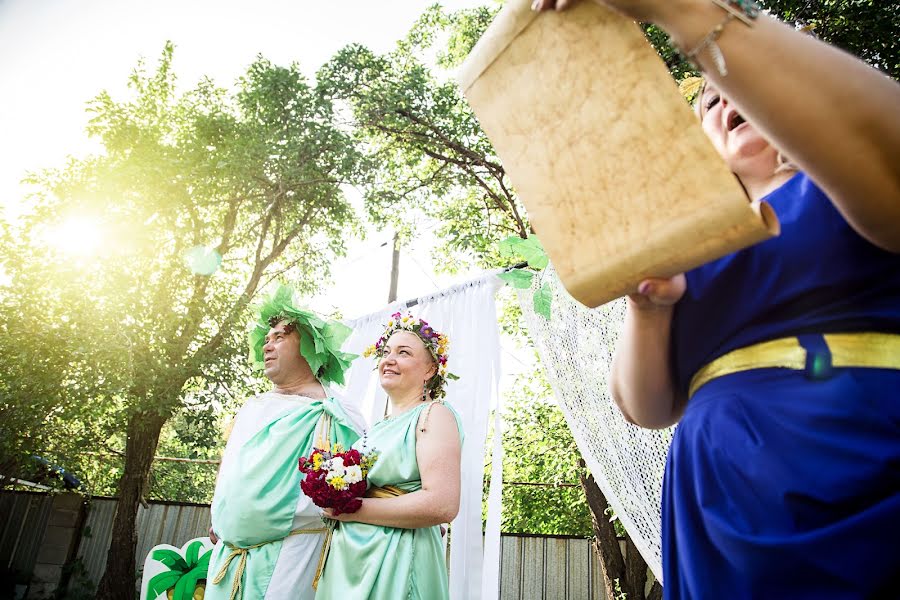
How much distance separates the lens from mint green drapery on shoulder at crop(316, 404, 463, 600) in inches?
83.5

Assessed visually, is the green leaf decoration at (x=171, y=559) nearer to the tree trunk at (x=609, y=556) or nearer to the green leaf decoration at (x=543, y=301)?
the green leaf decoration at (x=543, y=301)

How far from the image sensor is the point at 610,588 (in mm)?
6594

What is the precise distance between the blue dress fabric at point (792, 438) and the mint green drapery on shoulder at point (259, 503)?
2.03m

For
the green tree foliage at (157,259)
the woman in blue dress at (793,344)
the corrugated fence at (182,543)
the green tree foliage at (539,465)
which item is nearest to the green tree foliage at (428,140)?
the green tree foliage at (157,259)

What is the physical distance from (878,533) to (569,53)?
2.20ft

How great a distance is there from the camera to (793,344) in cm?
72

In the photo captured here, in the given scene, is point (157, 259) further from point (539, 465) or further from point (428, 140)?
point (539, 465)

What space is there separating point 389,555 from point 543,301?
5.01 feet

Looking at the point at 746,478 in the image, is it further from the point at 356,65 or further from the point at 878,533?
the point at 356,65

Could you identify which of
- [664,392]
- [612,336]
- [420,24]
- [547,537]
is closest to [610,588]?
[547,537]

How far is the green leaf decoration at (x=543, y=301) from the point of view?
3008 millimetres

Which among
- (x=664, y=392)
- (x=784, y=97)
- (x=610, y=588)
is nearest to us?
(x=784, y=97)

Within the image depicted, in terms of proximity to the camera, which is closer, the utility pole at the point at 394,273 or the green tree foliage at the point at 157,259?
the green tree foliage at the point at 157,259

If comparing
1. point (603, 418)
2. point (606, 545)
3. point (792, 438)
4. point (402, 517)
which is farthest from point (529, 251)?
point (606, 545)
